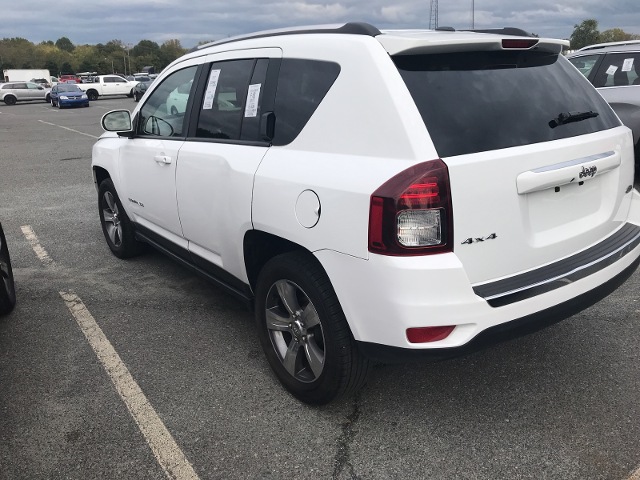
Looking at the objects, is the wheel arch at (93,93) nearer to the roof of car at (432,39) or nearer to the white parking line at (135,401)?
the white parking line at (135,401)

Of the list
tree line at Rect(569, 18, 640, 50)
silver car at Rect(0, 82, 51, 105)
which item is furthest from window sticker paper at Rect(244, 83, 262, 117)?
tree line at Rect(569, 18, 640, 50)

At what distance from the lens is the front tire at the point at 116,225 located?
5.04m

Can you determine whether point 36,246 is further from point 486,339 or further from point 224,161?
point 486,339

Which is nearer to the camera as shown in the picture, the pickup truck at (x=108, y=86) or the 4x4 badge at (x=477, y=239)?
the 4x4 badge at (x=477, y=239)

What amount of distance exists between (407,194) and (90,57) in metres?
142

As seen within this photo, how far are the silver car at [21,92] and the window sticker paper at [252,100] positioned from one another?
41815mm

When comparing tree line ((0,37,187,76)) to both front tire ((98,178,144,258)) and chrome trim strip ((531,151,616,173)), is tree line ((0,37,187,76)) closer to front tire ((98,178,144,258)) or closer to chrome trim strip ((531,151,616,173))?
front tire ((98,178,144,258))

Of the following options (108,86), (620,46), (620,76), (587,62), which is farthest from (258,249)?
(108,86)

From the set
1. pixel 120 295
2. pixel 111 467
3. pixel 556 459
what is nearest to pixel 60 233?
pixel 120 295

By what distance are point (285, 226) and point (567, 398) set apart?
166 cm

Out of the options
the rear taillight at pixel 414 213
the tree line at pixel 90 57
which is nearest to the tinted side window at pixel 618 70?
the rear taillight at pixel 414 213

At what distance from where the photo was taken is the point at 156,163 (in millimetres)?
4051

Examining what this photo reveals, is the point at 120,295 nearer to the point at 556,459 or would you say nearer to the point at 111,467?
the point at 111,467

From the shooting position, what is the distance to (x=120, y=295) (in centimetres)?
453
